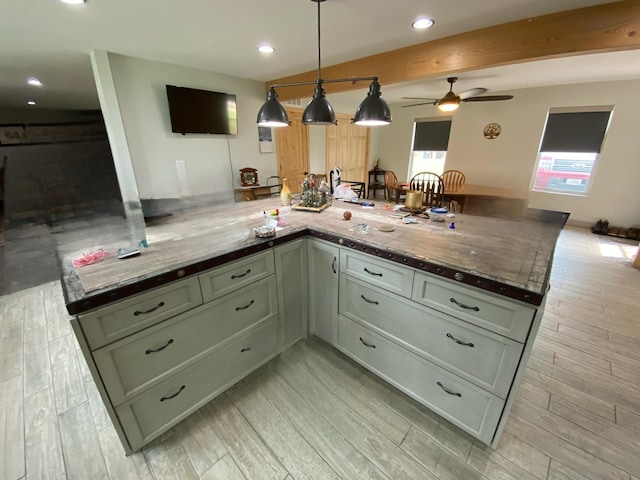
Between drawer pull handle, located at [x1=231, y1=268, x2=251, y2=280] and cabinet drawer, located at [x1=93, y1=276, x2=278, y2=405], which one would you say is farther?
drawer pull handle, located at [x1=231, y1=268, x2=251, y2=280]

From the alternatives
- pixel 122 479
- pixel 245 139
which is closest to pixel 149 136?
pixel 245 139

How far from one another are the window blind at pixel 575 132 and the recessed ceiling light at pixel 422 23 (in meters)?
4.24

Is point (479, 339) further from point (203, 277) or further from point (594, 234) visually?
point (594, 234)

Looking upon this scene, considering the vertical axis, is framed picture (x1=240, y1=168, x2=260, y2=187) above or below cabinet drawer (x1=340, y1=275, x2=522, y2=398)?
above

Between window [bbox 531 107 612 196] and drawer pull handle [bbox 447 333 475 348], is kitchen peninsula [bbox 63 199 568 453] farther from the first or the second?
window [bbox 531 107 612 196]

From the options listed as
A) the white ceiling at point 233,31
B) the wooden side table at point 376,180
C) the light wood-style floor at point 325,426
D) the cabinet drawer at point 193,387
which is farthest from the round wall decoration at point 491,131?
the cabinet drawer at point 193,387

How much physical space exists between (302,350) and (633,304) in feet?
10.3

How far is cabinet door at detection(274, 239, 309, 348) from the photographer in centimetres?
165

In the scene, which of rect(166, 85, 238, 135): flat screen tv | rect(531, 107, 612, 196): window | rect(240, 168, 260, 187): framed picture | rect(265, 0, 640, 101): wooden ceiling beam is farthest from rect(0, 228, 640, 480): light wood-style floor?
rect(531, 107, 612, 196): window

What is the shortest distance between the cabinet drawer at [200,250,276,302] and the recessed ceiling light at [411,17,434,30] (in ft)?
6.37

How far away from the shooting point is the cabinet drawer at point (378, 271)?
1.33m

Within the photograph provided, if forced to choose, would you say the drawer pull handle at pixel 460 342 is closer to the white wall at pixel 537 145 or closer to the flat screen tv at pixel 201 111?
the flat screen tv at pixel 201 111

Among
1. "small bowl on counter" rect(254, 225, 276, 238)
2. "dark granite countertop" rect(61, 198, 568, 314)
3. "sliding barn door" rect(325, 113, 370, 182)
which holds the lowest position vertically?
"dark granite countertop" rect(61, 198, 568, 314)

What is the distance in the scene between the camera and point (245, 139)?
3.69 metres
